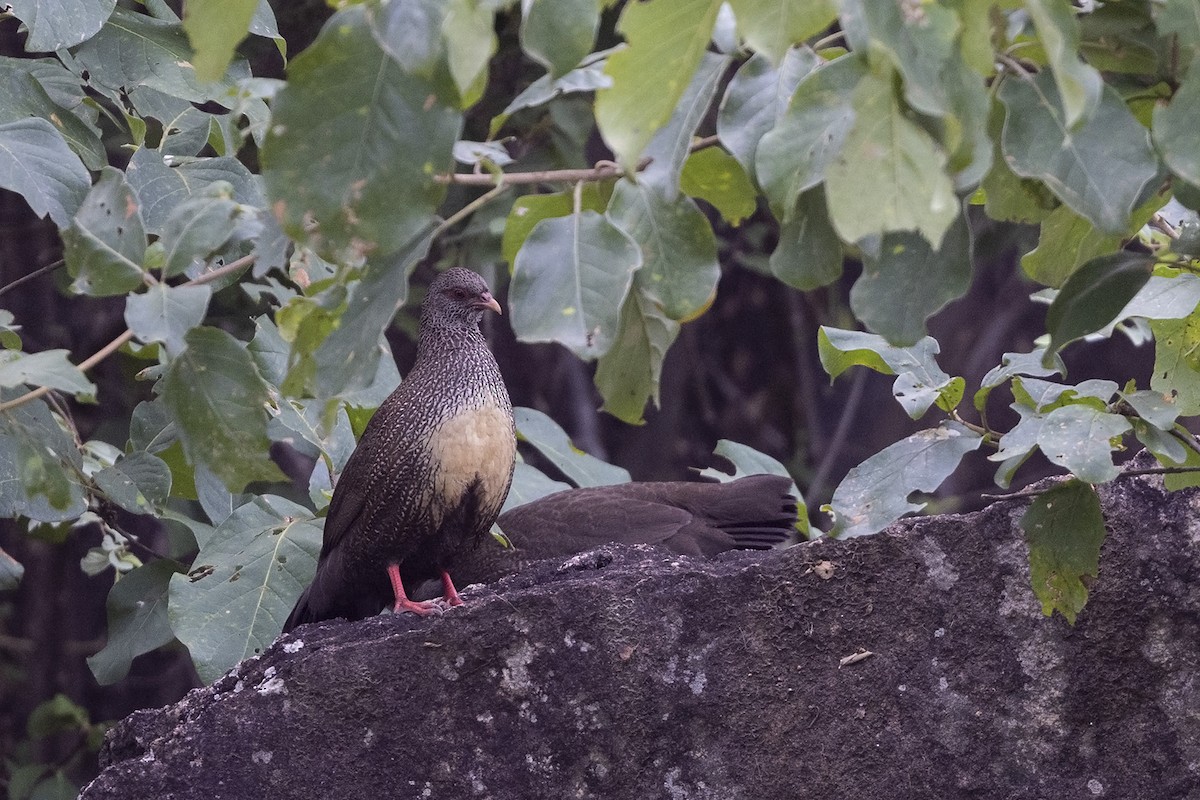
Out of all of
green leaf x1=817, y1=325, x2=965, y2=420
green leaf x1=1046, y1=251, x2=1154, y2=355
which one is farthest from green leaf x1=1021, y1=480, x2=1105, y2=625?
green leaf x1=1046, y1=251, x2=1154, y2=355

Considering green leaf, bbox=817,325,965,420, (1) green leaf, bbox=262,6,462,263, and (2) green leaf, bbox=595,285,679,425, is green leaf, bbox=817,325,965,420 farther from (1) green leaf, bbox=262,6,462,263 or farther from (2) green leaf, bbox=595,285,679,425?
(1) green leaf, bbox=262,6,462,263

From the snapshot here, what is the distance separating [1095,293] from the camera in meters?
1.62

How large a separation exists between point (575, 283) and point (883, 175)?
379 millimetres

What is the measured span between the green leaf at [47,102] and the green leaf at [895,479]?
1888 mm

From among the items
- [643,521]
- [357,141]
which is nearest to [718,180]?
[357,141]

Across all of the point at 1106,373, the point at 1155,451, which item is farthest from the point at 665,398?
the point at 1155,451

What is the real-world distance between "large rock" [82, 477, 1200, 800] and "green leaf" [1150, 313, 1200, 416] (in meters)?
0.36

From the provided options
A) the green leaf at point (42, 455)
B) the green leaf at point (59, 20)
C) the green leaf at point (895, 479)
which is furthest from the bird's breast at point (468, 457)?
the green leaf at point (895, 479)

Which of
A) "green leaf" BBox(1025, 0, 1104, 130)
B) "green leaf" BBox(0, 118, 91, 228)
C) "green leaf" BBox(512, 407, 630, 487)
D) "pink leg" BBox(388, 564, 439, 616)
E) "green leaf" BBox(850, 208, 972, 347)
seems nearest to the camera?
"green leaf" BBox(1025, 0, 1104, 130)

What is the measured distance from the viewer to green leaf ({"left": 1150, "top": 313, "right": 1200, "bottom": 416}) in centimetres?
227

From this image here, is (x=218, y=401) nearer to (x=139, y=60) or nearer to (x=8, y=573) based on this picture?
(x=139, y=60)

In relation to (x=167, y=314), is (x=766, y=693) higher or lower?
lower

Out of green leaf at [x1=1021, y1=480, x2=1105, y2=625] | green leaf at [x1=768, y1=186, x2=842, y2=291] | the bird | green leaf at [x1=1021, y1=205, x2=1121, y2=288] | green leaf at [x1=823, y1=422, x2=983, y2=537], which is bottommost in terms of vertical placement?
the bird

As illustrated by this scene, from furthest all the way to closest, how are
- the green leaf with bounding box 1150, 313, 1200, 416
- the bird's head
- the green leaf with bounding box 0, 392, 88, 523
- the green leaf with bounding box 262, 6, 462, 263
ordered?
the bird's head
the green leaf with bounding box 1150, 313, 1200, 416
the green leaf with bounding box 0, 392, 88, 523
the green leaf with bounding box 262, 6, 462, 263
